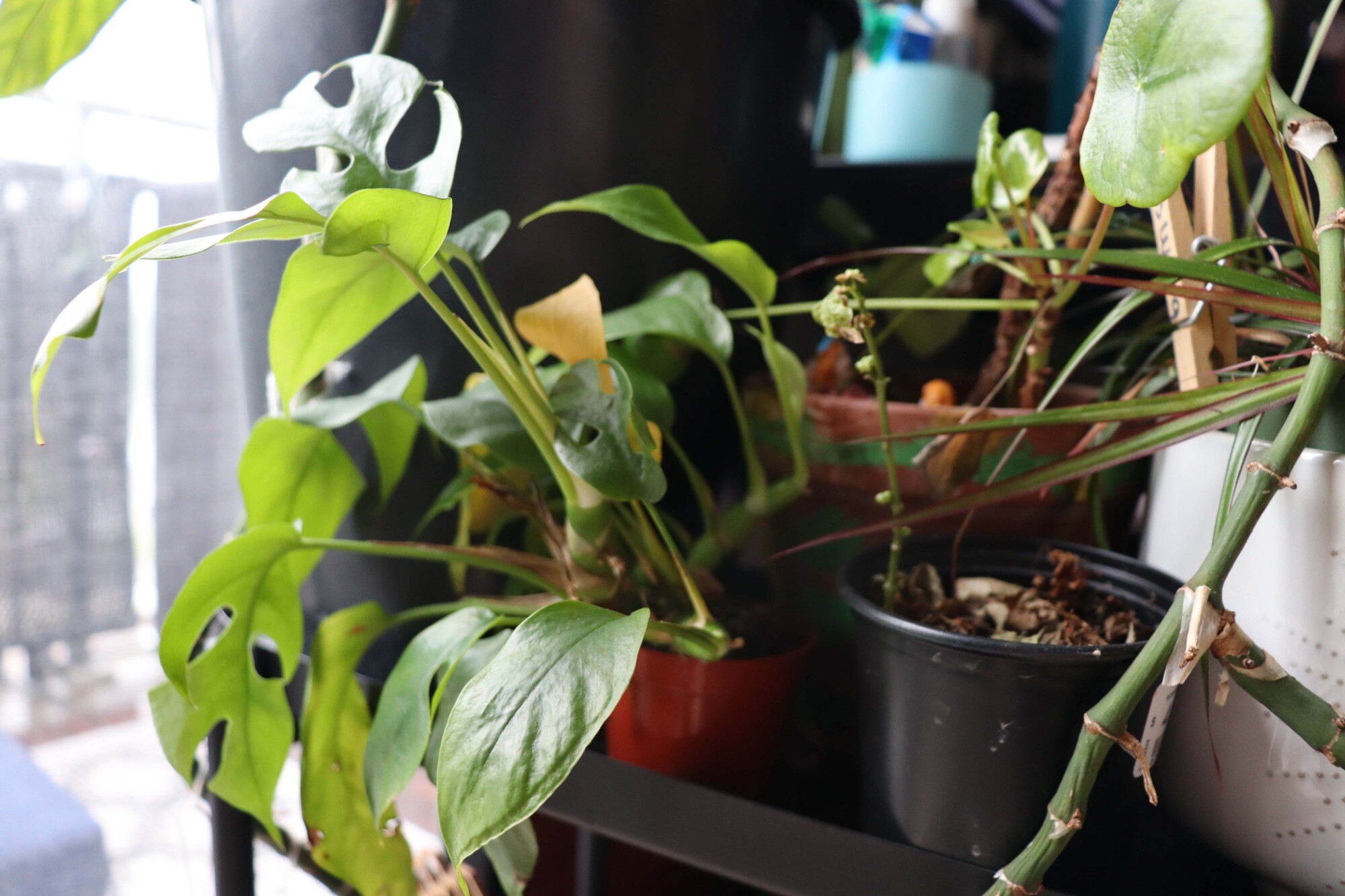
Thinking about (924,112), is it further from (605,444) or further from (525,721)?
(525,721)

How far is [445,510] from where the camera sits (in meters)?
0.56

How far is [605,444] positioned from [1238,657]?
9.9 inches

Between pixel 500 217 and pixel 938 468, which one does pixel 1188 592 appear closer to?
pixel 938 468

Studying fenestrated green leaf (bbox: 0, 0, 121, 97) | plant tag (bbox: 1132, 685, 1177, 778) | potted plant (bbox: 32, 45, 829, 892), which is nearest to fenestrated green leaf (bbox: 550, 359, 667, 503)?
potted plant (bbox: 32, 45, 829, 892)

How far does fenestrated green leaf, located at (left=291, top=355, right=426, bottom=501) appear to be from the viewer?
1.52 feet

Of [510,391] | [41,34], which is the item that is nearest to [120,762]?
[41,34]

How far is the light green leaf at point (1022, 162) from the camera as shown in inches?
18.6

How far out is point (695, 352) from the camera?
57 cm

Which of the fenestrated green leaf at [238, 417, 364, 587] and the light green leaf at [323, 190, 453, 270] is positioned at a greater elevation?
the light green leaf at [323, 190, 453, 270]

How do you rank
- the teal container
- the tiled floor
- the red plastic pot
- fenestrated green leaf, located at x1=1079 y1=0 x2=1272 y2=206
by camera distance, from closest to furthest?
fenestrated green leaf, located at x1=1079 y1=0 x2=1272 y2=206, the red plastic pot, the teal container, the tiled floor

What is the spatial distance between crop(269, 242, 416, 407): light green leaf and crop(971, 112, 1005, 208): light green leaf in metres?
0.32

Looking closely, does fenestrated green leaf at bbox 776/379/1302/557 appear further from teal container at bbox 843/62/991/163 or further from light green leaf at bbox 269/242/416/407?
teal container at bbox 843/62/991/163

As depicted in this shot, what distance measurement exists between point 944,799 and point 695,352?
0.32 metres

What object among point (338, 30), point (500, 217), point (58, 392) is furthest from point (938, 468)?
point (58, 392)
